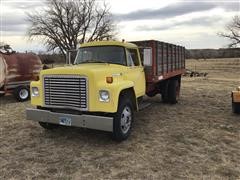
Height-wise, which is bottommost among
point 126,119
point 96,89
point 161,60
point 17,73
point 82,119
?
point 126,119

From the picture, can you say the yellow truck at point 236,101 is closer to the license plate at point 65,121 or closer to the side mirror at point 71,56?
the side mirror at point 71,56

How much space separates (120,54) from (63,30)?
4374 centimetres

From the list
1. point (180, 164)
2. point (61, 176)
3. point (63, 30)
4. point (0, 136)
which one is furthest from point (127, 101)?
point (63, 30)

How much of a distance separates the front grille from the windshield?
143 centimetres

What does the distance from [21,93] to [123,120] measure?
26.4 ft

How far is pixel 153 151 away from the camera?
21.8 ft

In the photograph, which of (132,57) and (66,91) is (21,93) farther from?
(66,91)

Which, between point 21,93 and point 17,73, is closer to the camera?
point 21,93

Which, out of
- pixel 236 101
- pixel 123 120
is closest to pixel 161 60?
pixel 236 101

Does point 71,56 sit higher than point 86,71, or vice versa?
point 71,56

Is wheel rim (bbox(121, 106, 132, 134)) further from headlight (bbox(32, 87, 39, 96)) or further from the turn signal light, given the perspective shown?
headlight (bbox(32, 87, 39, 96))

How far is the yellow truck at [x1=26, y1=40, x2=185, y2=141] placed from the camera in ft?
22.0

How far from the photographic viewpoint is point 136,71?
845 cm

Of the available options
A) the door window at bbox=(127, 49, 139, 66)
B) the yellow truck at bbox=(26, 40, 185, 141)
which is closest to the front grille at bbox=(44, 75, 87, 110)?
the yellow truck at bbox=(26, 40, 185, 141)
